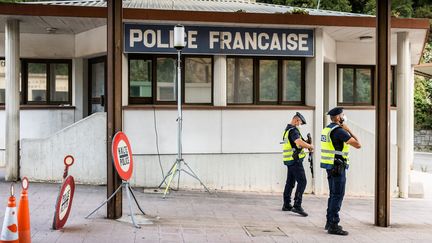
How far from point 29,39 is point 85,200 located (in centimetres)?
603

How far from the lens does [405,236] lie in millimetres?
7871

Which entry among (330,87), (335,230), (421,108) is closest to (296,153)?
(335,230)

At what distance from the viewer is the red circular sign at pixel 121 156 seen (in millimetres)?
7586

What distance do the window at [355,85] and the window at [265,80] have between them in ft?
8.25

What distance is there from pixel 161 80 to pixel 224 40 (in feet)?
5.92

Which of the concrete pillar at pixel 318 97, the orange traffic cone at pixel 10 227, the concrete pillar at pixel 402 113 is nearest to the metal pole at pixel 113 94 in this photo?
the orange traffic cone at pixel 10 227

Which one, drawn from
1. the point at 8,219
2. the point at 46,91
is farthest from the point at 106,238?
the point at 46,91

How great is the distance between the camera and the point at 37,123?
1363 centimetres

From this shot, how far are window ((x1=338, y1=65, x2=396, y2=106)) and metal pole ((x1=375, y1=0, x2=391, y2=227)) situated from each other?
245 inches

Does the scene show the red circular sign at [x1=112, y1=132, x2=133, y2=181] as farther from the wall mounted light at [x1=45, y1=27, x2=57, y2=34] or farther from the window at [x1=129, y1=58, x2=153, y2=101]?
the wall mounted light at [x1=45, y1=27, x2=57, y2=34]

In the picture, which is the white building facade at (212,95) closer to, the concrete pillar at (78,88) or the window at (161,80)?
the window at (161,80)

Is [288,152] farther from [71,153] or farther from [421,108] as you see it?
[421,108]

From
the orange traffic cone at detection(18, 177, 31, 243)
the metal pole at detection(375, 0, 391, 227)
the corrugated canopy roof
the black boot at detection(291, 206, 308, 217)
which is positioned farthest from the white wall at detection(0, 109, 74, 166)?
the metal pole at detection(375, 0, 391, 227)

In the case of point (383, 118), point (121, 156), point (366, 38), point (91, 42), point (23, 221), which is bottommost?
point (23, 221)
